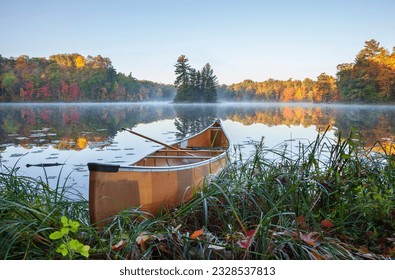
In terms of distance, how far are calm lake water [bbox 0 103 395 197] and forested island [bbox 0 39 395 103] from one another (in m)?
0.16

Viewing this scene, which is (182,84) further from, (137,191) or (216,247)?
(216,247)

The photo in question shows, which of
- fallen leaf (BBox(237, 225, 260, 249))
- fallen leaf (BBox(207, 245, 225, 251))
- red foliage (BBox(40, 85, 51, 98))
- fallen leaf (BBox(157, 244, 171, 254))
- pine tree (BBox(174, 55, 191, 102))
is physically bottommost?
fallen leaf (BBox(157, 244, 171, 254))

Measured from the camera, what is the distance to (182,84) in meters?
4.46

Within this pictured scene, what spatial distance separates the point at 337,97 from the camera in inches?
147

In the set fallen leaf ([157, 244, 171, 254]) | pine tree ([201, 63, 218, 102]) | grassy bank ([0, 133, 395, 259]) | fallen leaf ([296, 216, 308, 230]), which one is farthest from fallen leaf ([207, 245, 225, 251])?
pine tree ([201, 63, 218, 102])

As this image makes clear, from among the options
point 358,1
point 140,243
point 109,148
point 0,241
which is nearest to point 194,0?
point 358,1

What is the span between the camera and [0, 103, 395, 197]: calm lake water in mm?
3795

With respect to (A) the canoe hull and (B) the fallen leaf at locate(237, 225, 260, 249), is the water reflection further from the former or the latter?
(B) the fallen leaf at locate(237, 225, 260, 249)

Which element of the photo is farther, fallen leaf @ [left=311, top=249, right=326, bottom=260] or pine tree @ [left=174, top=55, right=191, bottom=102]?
pine tree @ [left=174, top=55, right=191, bottom=102]

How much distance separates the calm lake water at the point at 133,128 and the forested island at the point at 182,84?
16cm

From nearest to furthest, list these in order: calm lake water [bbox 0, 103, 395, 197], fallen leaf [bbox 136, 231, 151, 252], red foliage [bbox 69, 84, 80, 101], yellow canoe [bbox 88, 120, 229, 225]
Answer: fallen leaf [bbox 136, 231, 151, 252] → yellow canoe [bbox 88, 120, 229, 225] → calm lake water [bbox 0, 103, 395, 197] → red foliage [bbox 69, 84, 80, 101]

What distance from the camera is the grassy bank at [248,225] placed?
123cm

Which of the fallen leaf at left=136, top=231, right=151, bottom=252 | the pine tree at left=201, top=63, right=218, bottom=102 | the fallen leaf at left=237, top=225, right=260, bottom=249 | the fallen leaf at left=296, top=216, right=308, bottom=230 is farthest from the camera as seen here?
the pine tree at left=201, top=63, right=218, bottom=102
